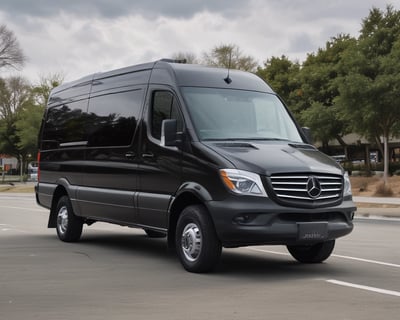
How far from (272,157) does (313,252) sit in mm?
1882

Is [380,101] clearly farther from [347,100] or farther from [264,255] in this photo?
[264,255]

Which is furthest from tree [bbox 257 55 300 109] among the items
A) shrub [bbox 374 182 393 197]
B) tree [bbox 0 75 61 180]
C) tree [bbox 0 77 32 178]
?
tree [bbox 0 77 32 178]

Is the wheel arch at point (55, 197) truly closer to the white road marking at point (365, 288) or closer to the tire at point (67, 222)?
the tire at point (67, 222)

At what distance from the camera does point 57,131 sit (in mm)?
12617

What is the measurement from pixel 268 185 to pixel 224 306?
184 cm

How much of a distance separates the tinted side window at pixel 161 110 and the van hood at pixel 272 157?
906 mm

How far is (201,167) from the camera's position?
8172 millimetres

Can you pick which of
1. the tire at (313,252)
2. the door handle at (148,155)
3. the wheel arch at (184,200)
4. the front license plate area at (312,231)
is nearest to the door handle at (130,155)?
the door handle at (148,155)

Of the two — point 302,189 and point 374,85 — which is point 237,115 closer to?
point 302,189

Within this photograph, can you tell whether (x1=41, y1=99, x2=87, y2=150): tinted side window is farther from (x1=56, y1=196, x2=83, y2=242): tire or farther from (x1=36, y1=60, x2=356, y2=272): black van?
(x1=56, y1=196, x2=83, y2=242): tire

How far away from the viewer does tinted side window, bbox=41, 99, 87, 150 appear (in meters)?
11.7

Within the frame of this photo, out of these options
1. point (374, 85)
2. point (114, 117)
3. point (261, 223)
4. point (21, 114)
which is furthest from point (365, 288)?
point (21, 114)

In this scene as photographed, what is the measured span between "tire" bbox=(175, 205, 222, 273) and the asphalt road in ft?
0.49

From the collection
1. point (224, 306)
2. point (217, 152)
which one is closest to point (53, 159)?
point (217, 152)
